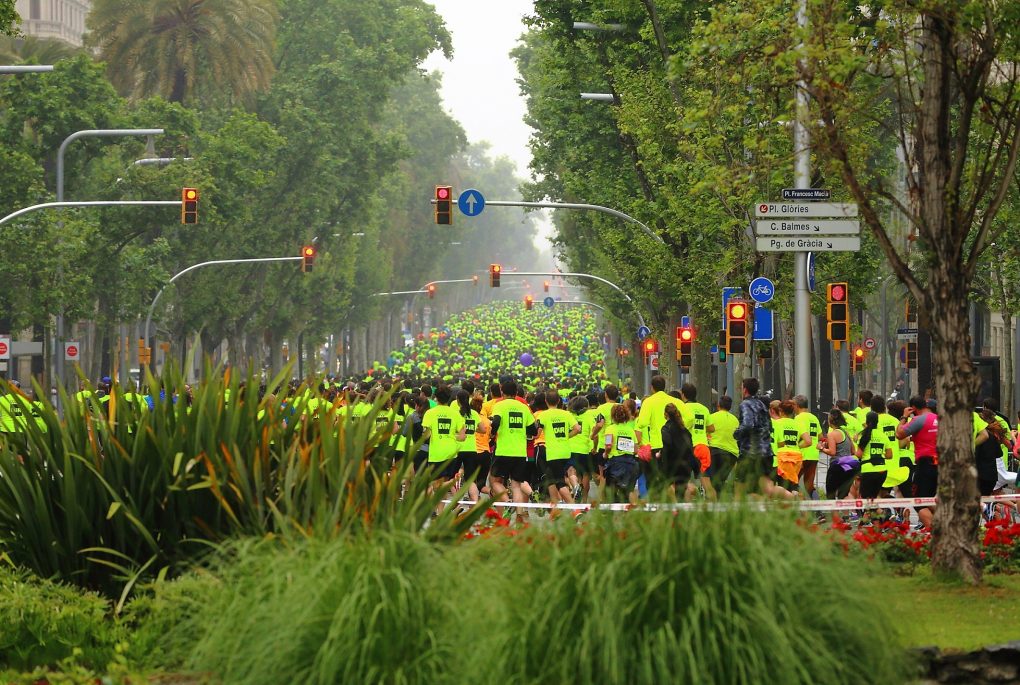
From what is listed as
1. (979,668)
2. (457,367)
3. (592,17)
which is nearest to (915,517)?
(979,668)

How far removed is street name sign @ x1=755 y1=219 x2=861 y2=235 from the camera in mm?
20266

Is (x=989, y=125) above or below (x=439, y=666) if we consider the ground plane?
above

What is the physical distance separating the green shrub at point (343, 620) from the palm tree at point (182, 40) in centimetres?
4533

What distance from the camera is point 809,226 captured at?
66.7 feet

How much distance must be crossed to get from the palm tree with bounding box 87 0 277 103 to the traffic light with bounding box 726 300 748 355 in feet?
92.8

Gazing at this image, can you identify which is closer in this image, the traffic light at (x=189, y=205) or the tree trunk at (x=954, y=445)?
the tree trunk at (x=954, y=445)

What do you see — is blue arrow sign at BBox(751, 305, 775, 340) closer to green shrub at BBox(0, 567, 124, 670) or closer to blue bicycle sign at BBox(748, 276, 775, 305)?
blue bicycle sign at BBox(748, 276, 775, 305)

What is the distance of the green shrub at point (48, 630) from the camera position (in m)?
9.59

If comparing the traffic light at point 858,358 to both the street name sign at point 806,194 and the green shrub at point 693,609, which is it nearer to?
the street name sign at point 806,194

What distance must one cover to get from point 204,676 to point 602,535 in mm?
1832

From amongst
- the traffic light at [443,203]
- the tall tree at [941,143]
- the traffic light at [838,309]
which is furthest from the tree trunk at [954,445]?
the traffic light at [443,203]

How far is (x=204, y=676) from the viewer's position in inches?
306

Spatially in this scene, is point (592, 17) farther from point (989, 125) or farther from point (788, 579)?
point (788, 579)

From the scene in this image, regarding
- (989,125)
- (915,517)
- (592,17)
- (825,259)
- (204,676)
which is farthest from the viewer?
(592,17)
